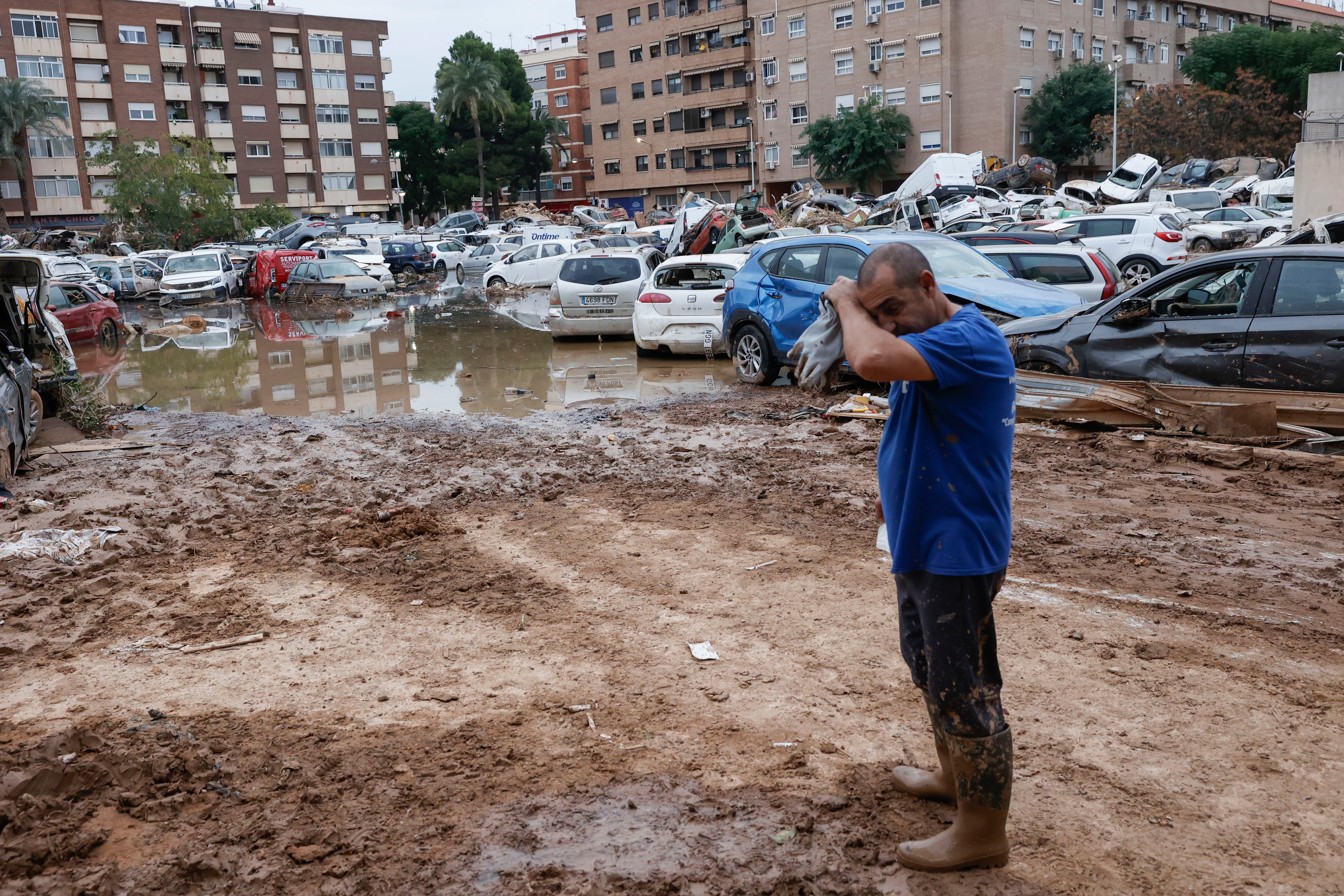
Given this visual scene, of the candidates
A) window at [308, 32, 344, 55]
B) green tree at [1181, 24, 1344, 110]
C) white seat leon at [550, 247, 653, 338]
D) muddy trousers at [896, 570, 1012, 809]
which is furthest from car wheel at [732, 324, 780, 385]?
window at [308, 32, 344, 55]

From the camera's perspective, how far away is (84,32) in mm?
72688

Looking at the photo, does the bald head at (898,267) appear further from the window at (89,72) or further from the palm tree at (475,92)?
the window at (89,72)

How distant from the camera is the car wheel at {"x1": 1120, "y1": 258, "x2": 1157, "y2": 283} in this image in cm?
2212

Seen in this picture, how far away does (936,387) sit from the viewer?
2.88 meters

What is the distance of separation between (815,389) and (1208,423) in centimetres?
656

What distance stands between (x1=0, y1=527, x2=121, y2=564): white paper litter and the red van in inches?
1087

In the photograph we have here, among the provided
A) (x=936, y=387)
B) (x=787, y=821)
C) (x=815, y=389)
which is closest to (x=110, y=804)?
(x=787, y=821)

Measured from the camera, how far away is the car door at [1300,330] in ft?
25.6

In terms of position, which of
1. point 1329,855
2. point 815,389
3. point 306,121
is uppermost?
point 306,121

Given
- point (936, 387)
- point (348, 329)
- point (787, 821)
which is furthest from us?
point (348, 329)

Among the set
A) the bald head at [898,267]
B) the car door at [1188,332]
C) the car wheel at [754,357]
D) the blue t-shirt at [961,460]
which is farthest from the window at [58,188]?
the blue t-shirt at [961,460]

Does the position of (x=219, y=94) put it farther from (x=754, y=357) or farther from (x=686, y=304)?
(x=754, y=357)

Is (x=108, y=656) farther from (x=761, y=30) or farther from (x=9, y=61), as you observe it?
(x=9, y=61)

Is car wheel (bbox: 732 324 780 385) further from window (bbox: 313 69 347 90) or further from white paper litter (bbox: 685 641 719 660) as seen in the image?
window (bbox: 313 69 347 90)
